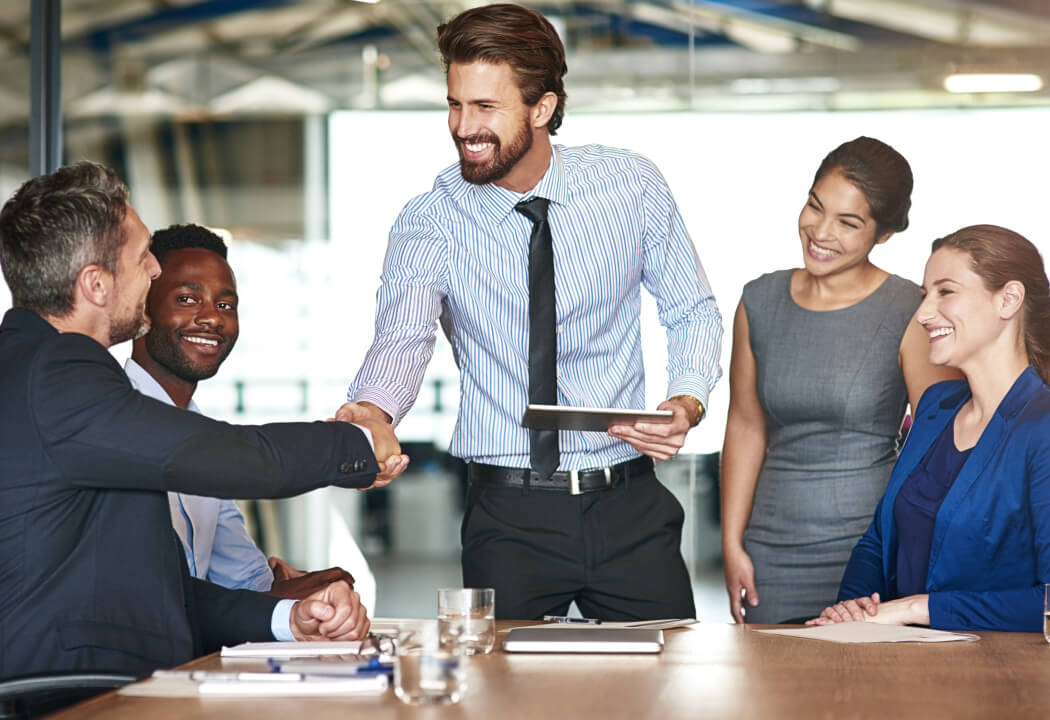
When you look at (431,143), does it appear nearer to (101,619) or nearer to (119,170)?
(119,170)

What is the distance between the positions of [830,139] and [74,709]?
3624 millimetres

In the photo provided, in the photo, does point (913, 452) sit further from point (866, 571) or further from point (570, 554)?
point (570, 554)

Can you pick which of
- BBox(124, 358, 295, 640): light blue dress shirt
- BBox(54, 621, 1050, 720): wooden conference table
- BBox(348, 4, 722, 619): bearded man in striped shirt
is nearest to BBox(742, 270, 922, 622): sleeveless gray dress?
BBox(348, 4, 722, 619): bearded man in striped shirt

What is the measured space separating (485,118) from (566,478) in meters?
0.85

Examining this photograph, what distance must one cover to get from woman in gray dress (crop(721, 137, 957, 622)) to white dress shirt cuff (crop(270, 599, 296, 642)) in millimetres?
1449

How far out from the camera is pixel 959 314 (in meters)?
2.86

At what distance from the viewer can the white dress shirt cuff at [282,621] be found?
90.4 inches

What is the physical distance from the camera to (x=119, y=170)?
194 inches

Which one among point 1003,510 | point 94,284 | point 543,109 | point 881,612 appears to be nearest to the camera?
point 94,284

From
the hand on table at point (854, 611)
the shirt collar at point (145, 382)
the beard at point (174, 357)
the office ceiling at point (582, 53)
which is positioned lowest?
the hand on table at point (854, 611)

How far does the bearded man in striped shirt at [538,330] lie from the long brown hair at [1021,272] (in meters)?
0.64

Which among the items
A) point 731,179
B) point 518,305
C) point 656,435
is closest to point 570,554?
point 656,435

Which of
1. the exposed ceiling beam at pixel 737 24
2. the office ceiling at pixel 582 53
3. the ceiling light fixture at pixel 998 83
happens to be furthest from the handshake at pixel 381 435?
the ceiling light fixture at pixel 998 83

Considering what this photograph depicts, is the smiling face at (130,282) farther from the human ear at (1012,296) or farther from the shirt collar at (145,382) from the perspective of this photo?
the human ear at (1012,296)
